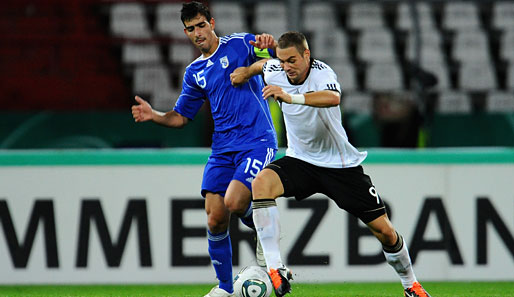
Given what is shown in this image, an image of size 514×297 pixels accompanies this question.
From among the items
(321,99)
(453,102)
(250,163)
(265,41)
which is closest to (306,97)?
(321,99)

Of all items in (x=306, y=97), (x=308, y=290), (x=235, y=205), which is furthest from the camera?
(x=308, y=290)

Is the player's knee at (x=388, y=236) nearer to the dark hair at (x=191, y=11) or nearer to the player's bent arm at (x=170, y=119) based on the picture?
the player's bent arm at (x=170, y=119)

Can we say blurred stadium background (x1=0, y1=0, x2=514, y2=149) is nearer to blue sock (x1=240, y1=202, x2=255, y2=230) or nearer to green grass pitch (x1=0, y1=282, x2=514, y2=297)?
green grass pitch (x1=0, y1=282, x2=514, y2=297)

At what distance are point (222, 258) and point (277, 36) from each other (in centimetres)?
677

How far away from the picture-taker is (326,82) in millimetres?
5262

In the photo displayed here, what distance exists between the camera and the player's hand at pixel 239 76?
5734mm

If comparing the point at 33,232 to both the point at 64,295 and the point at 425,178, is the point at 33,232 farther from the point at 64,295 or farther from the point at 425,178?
the point at 425,178

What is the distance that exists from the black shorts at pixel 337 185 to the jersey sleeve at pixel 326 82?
0.54 m

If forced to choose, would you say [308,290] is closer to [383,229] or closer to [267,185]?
[383,229]

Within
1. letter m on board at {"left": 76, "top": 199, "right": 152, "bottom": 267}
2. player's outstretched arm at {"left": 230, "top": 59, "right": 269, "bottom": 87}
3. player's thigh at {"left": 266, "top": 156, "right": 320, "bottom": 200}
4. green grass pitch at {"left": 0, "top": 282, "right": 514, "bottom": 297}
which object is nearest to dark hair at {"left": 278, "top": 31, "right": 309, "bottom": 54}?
player's outstretched arm at {"left": 230, "top": 59, "right": 269, "bottom": 87}

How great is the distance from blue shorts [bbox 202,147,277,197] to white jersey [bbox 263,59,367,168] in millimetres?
284

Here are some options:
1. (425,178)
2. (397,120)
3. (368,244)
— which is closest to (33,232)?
(368,244)

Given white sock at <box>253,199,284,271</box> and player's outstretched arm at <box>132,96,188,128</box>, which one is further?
player's outstretched arm at <box>132,96,188,128</box>

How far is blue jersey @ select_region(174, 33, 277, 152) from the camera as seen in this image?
5828 millimetres
